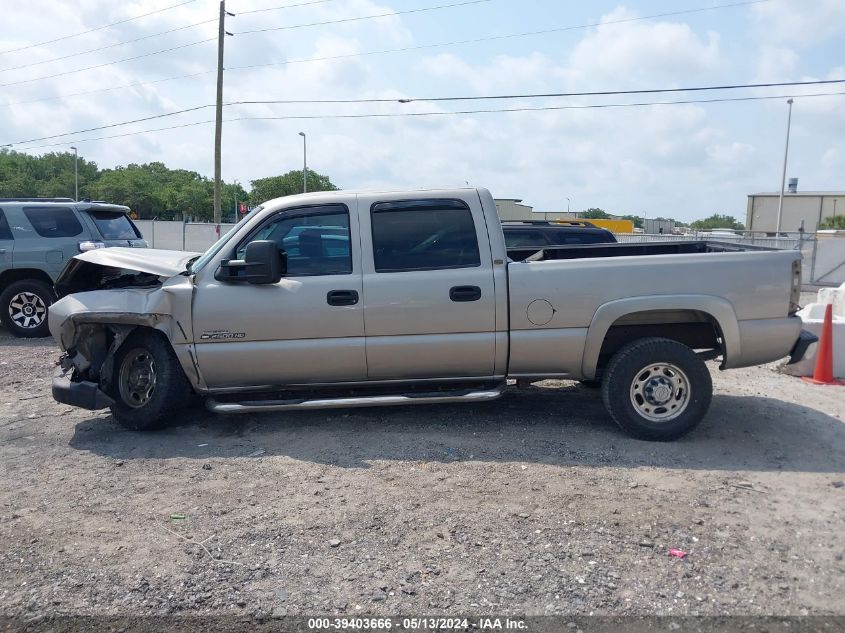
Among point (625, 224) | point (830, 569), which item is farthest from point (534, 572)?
point (625, 224)

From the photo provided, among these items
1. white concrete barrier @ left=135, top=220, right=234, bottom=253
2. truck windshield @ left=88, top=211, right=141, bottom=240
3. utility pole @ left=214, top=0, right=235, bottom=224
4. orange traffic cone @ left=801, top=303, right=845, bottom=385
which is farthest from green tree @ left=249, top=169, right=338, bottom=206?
orange traffic cone @ left=801, top=303, right=845, bottom=385

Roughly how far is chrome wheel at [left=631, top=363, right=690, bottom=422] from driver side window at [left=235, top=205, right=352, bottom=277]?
2.52 meters

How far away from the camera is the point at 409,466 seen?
522cm

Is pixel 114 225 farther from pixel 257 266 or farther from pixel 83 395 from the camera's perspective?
pixel 257 266

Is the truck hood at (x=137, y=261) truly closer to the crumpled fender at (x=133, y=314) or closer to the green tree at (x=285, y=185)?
the crumpled fender at (x=133, y=314)

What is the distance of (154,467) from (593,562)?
3214 millimetres

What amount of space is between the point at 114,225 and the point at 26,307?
5.70 ft

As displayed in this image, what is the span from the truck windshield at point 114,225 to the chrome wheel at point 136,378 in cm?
554

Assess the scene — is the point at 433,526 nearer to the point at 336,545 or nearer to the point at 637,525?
the point at 336,545

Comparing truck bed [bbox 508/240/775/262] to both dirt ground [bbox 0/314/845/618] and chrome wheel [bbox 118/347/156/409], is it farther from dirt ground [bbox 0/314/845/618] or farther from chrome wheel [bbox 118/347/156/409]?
chrome wheel [bbox 118/347/156/409]

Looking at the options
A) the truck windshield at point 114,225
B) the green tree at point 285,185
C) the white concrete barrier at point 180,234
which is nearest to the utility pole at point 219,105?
the white concrete barrier at point 180,234

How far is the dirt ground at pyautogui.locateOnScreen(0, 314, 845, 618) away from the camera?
3.56 meters

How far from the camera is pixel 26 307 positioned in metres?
10.6

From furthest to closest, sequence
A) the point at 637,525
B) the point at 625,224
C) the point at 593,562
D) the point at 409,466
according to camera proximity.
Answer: the point at 625,224 → the point at 409,466 → the point at 637,525 → the point at 593,562
